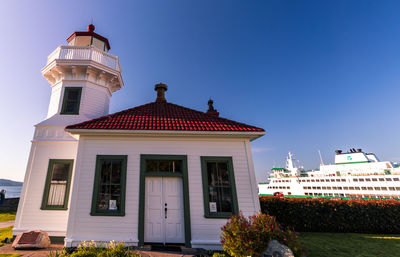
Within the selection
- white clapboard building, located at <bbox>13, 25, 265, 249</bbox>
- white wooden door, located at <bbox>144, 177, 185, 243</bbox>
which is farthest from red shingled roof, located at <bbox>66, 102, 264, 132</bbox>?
white wooden door, located at <bbox>144, 177, 185, 243</bbox>

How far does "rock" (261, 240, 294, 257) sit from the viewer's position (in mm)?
4184

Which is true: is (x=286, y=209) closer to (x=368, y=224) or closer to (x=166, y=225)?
(x=368, y=224)

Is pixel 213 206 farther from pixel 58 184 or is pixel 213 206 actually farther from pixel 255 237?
pixel 58 184

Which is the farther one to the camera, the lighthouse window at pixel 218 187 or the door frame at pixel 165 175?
the lighthouse window at pixel 218 187

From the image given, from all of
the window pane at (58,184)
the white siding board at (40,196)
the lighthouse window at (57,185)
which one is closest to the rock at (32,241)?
the white siding board at (40,196)

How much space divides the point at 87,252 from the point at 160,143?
4.18 m

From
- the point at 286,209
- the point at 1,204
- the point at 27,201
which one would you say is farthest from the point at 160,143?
the point at 1,204

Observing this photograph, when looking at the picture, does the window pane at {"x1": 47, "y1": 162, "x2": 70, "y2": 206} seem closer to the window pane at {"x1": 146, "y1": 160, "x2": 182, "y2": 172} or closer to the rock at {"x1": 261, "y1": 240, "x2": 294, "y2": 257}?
the window pane at {"x1": 146, "y1": 160, "x2": 182, "y2": 172}

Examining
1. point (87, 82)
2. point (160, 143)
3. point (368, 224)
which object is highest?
point (87, 82)

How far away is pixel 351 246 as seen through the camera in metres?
6.41

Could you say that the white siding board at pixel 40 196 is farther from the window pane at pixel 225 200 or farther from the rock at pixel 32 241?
the window pane at pixel 225 200

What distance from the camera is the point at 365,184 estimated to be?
80.2 feet

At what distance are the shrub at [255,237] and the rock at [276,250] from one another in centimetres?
10

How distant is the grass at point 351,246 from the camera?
564 centimetres
